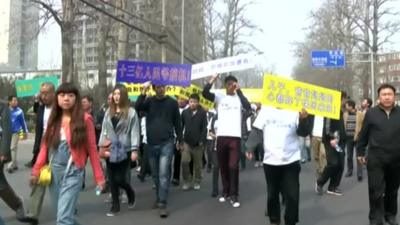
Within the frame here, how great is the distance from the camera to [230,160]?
27.8 ft

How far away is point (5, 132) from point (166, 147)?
8.01 ft

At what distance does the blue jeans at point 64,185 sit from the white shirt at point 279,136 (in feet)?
7.87

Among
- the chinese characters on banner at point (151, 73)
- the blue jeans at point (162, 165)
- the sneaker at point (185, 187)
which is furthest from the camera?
the sneaker at point (185, 187)

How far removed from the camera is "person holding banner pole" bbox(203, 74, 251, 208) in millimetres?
8422

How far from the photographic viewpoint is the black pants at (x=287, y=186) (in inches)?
253

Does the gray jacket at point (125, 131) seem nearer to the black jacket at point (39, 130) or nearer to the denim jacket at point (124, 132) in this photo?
the denim jacket at point (124, 132)

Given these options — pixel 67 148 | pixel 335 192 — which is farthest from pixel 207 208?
pixel 67 148

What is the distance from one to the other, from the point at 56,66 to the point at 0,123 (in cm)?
5406

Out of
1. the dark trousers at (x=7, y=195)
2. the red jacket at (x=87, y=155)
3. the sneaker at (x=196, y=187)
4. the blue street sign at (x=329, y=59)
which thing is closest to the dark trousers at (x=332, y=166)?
the sneaker at (x=196, y=187)

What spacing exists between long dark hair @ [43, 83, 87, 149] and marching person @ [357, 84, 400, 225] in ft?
11.7

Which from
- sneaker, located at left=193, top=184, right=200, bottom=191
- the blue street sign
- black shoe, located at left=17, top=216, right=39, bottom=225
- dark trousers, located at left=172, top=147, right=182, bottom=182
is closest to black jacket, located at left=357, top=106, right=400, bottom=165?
sneaker, located at left=193, top=184, right=200, bottom=191

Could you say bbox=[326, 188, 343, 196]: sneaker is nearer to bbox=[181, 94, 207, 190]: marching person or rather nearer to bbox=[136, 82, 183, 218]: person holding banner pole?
bbox=[181, 94, 207, 190]: marching person

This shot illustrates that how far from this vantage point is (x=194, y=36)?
41875 millimetres

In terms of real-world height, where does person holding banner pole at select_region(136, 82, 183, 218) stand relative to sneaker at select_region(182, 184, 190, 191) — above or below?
above
